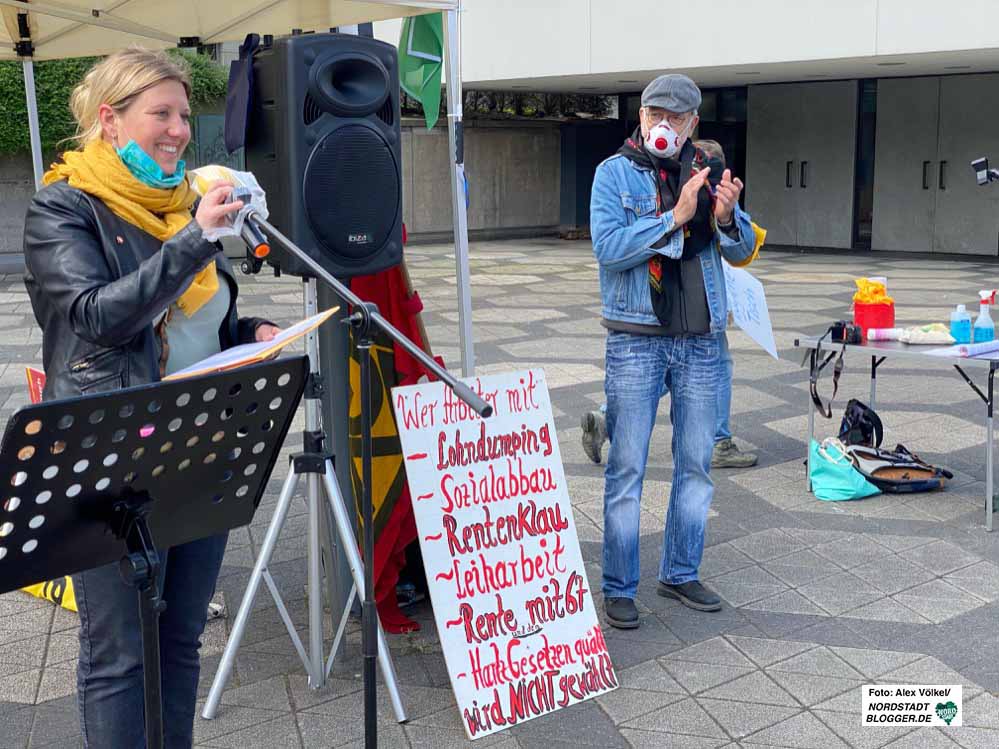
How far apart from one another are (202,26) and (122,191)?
7.84 feet

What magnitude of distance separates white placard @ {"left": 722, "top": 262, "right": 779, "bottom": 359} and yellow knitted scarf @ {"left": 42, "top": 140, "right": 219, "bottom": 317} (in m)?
3.11

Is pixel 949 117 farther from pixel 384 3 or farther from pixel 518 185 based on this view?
pixel 384 3

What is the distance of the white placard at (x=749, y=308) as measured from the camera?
528 centimetres

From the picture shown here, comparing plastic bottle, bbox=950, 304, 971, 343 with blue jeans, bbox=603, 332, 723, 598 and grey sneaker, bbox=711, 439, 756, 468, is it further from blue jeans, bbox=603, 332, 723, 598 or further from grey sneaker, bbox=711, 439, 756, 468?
blue jeans, bbox=603, 332, 723, 598

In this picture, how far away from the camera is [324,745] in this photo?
10.8 feet

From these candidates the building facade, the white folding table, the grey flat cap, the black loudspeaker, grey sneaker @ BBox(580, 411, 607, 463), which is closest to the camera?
the black loudspeaker

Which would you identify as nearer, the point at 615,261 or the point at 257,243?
the point at 257,243

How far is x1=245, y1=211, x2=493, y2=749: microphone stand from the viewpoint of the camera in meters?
2.12

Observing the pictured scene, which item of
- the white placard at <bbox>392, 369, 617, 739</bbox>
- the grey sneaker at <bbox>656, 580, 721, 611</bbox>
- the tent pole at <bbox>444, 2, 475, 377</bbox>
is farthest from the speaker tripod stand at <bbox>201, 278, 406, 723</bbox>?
the grey sneaker at <bbox>656, 580, 721, 611</bbox>

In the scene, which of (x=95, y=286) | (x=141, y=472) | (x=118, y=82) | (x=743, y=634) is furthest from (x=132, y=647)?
(x=743, y=634)

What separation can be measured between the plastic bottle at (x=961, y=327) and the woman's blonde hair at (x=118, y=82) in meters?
4.01

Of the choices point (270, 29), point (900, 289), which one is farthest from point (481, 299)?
point (270, 29)

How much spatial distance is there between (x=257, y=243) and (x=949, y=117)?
17.6 meters

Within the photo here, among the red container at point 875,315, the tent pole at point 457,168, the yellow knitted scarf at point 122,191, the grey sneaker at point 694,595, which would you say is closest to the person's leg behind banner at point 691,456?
the grey sneaker at point 694,595
